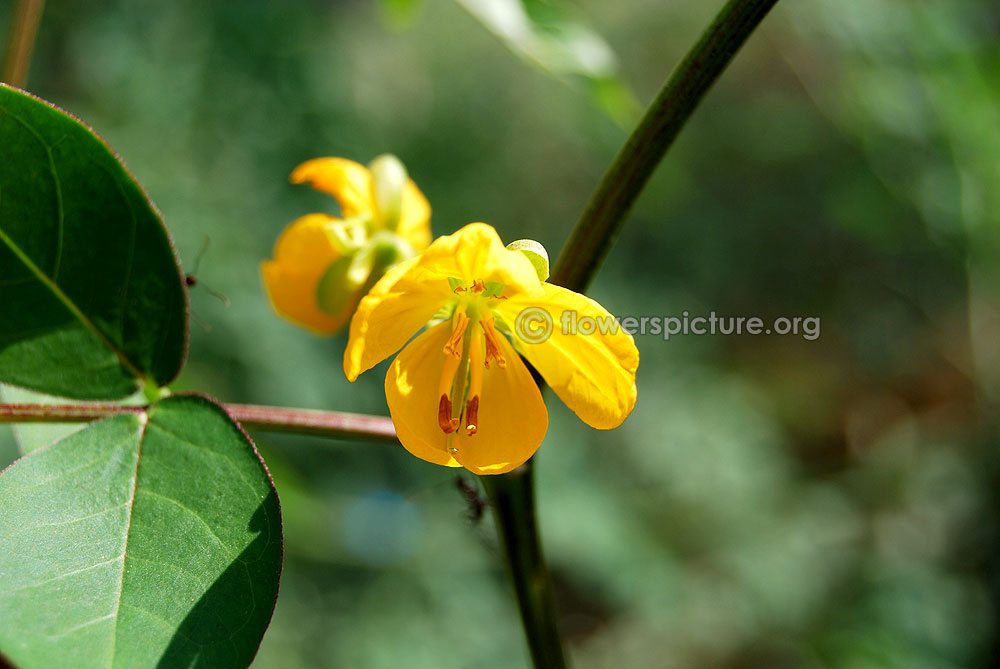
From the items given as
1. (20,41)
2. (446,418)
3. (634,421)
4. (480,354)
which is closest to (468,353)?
(480,354)

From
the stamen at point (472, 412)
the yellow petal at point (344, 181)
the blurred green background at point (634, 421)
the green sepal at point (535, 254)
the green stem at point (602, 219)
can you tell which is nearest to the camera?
the green stem at point (602, 219)

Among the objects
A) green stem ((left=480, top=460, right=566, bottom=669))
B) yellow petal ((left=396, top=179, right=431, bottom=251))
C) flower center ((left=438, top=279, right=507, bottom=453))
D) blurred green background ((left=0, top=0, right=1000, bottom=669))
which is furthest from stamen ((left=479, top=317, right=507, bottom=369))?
blurred green background ((left=0, top=0, right=1000, bottom=669))

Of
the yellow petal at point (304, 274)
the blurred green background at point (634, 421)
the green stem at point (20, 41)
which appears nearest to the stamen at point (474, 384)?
the yellow petal at point (304, 274)

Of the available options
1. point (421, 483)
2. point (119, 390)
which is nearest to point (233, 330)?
point (421, 483)

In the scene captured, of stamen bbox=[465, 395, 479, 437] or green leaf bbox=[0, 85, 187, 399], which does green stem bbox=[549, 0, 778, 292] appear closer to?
stamen bbox=[465, 395, 479, 437]

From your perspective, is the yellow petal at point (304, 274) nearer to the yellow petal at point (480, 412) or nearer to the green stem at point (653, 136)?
the yellow petal at point (480, 412)

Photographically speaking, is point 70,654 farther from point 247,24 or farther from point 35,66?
point 35,66

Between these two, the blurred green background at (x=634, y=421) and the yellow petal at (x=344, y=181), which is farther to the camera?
Answer: the blurred green background at (x=634, y=421)
